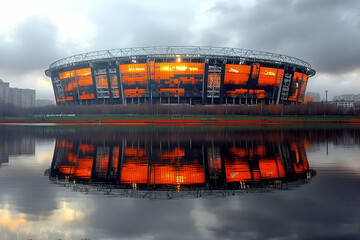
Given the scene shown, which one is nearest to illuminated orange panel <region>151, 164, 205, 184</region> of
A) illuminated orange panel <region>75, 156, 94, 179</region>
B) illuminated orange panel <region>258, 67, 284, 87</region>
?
illuminated orange panel <region>75, 156, 94, 179</region>

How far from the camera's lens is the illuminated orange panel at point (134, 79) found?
2702 inches

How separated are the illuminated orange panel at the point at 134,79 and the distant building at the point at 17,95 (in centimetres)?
9653

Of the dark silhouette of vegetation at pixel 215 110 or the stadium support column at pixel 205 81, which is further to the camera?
the stadium support column at pixel 205 81

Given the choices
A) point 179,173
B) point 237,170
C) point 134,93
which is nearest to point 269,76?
point 134,93

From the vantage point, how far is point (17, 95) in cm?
15650

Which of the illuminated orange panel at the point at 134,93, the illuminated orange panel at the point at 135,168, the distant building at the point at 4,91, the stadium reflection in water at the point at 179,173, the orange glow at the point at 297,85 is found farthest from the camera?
the distant building at the point at 4,91

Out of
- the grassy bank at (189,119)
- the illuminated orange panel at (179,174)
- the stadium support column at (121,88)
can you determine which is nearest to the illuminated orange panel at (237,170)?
the illuminated orange panel at (179,174)

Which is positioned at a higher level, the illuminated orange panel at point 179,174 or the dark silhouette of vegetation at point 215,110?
the dark silhouette of vegetation at point 215,110

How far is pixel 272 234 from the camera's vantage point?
5039 millimetres

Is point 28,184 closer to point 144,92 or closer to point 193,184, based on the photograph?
point 193,184

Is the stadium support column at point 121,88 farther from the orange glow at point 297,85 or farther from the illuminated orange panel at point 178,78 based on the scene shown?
the orange glow at point 297,85

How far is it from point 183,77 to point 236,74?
12995 millimetres

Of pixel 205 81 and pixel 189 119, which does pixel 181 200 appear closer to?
pixel 189 119

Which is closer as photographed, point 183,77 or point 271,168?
point 271,168
